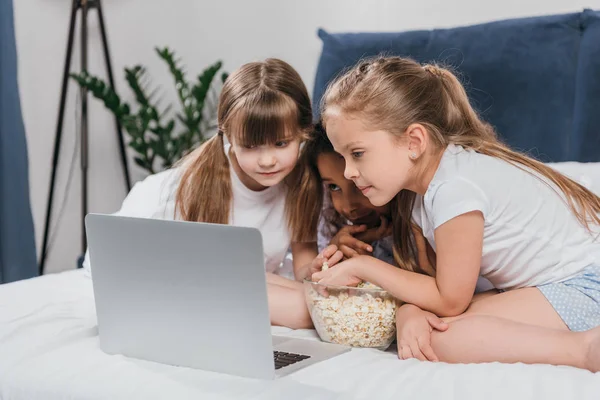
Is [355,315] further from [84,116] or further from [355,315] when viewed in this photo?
[84,116]

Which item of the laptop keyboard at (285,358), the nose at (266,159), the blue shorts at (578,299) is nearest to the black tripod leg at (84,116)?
the nose at (266,159)

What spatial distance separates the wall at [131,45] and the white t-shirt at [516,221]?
4.47 feet

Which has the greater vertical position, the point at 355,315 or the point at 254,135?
the point at 254,135

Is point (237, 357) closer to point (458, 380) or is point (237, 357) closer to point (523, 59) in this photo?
point (458, 380)

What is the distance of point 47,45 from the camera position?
318cm

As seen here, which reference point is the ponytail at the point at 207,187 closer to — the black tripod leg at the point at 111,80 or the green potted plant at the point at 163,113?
the green potted plant at the point at 163,113

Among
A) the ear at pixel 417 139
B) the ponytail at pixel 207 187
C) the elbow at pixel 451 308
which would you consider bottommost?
the elbow at pixel 451 308

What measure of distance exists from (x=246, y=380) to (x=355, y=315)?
1.00ft

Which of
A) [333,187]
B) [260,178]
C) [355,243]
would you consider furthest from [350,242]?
[260,178]

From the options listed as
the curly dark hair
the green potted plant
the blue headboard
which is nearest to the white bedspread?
the curly dark hair

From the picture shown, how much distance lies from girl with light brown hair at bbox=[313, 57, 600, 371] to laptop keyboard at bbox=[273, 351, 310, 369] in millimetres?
182

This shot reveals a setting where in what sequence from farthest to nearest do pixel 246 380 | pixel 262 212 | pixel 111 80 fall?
pixel 111 80, pixel 262 212, pixel 246 380

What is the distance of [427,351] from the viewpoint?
135cm

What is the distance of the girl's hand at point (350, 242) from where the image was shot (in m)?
1.69
